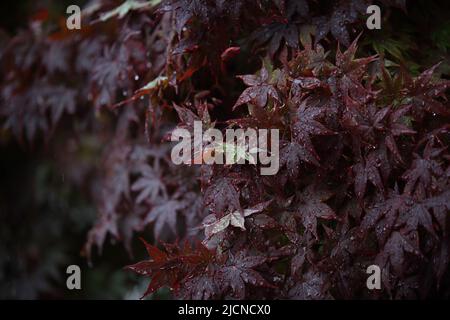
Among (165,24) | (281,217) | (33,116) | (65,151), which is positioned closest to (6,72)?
(33,116)

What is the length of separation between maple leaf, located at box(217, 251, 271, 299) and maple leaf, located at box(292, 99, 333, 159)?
36cm

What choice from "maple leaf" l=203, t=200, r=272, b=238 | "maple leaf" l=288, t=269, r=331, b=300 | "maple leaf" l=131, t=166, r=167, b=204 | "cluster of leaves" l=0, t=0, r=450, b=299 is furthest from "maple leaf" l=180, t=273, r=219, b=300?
"maple leaf" l=131, t=166, r=167, b=204

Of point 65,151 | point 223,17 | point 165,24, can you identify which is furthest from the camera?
point 65,151

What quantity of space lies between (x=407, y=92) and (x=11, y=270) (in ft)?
8.44

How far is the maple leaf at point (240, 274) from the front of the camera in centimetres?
165

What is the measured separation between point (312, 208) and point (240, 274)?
0.29 meters

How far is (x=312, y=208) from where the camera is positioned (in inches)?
66.4

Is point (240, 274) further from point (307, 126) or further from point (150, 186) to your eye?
point (150, 186)

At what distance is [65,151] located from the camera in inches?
124

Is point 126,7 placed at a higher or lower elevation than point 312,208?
higher

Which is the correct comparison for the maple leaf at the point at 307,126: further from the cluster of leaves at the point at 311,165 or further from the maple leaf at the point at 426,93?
the maple leaf at the point at 426,93

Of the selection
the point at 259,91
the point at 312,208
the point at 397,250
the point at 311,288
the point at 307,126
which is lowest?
the point at 311,288

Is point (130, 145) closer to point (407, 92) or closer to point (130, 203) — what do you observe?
point (130, 203)

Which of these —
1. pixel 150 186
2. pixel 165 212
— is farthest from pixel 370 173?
pixel 150 186
